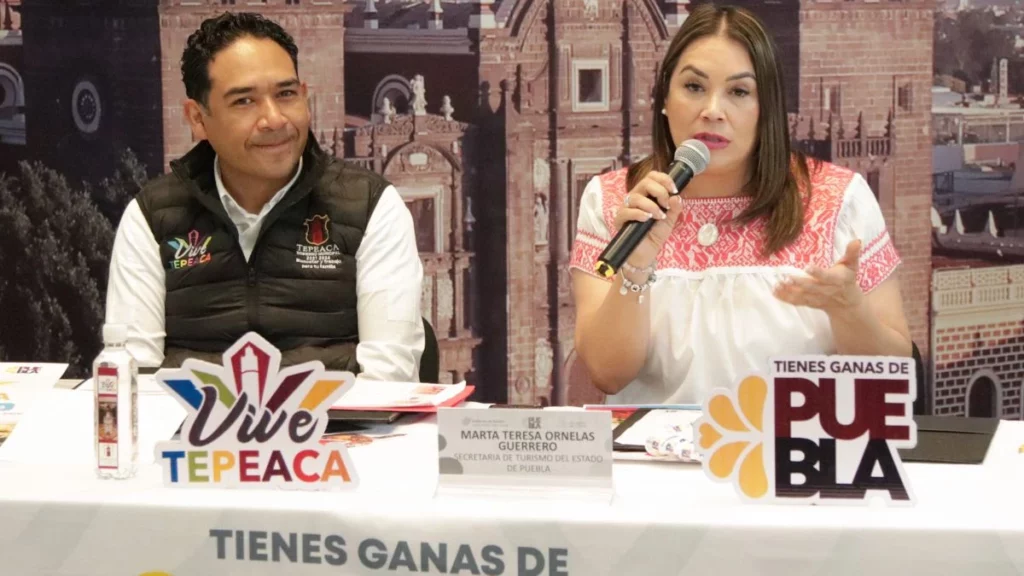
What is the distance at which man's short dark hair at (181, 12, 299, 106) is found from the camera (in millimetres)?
2539

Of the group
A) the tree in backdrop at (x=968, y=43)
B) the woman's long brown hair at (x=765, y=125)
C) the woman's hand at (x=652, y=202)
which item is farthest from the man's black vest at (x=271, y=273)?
the tree in backdrop at (x=968, y=43)

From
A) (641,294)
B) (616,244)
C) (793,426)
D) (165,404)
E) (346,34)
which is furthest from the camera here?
(346,34)

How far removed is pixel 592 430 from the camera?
1526 mm

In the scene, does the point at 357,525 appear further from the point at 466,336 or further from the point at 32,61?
the point at 32,61

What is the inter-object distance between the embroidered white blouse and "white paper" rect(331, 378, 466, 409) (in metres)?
0.46

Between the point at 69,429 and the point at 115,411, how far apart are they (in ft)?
1.05

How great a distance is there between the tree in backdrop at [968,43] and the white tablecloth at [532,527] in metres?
2.73

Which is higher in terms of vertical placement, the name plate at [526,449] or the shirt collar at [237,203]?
the shirt collar at [237,203]

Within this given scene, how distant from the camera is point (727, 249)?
2.42 m

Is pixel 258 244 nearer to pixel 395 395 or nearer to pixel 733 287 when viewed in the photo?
pixel 395 395

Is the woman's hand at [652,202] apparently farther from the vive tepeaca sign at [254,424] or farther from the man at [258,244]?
the man at [258,244]

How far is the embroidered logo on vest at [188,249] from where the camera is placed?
2572 mm

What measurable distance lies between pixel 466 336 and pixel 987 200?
5.40 feet

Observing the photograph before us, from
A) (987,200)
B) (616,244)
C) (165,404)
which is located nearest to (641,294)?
(616,244)
